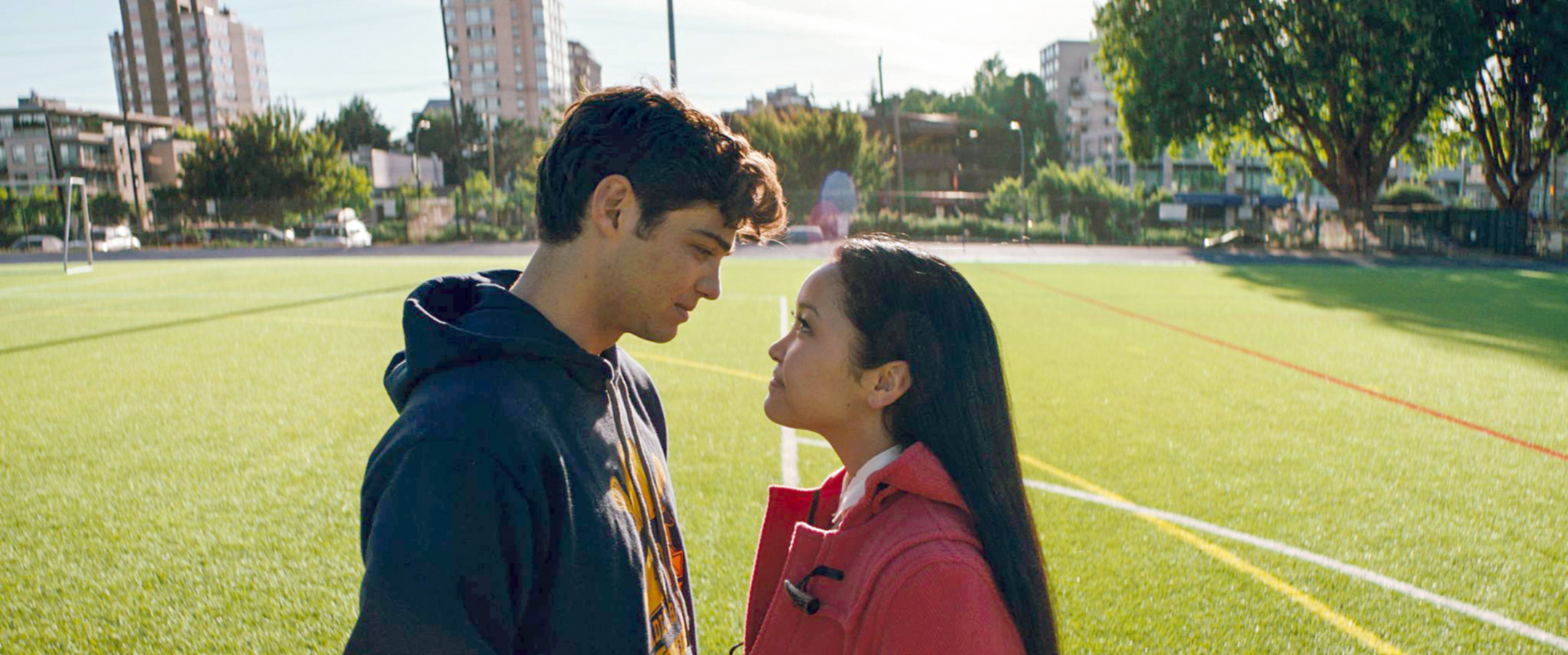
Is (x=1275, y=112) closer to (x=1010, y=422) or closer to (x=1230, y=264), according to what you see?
(x=1230, y=264)

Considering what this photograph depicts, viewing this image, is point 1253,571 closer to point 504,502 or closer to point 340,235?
point 504,502

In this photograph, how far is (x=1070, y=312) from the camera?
14.9 metres

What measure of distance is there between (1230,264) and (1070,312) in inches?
664

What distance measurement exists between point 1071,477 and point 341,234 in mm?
46835

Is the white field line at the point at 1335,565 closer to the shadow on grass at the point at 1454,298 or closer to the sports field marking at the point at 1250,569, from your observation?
the sports field marking at the point at 1250,569

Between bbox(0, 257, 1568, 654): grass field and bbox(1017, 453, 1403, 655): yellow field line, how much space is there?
2cm

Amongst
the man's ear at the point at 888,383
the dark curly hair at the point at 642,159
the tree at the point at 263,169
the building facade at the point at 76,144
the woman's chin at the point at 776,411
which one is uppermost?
the building facade at the point at 76,144

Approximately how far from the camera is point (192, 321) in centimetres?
1428

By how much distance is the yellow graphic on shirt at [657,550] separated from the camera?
179 cm

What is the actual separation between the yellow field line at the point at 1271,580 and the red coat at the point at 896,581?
1362 mm

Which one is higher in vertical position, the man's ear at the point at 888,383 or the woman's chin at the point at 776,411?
the man's ear at the point at 888,383

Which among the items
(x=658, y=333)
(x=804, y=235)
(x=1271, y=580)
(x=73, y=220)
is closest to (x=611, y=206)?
(x=658, y=333)

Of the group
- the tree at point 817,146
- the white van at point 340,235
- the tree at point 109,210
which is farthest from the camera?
the tree at point 817,146

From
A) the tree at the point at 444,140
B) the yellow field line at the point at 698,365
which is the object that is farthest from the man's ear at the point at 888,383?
the tree at the point at 444,140
